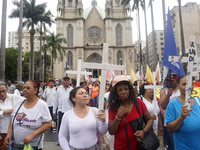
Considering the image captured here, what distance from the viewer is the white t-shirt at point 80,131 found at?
229cm

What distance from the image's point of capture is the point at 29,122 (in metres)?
2.54

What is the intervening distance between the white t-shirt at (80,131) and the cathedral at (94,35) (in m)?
36.5

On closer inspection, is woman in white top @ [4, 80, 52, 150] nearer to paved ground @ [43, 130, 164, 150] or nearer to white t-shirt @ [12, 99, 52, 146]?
white t-shirt @ [12, 99, 52, 146]

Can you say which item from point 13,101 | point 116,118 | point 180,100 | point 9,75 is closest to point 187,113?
point 180,100

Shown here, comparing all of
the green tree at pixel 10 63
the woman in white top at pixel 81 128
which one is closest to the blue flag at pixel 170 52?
the woman in white top at pixel 81 128

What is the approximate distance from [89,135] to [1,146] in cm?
201

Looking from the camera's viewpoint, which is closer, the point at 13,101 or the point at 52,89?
the point at 13,101

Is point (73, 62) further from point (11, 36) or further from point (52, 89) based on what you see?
point (11, 36)

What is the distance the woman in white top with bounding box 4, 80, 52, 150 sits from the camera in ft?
8.33

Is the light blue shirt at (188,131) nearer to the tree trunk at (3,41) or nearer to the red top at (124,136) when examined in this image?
the red top at (124,136)

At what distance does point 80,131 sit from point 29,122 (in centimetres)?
82

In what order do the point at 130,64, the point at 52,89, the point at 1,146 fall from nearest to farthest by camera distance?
the point at 1,146, the point at 52,89, the point at 130,64

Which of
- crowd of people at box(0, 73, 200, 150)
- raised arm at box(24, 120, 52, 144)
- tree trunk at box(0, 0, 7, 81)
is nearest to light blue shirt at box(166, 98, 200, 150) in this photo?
crowd of people at box(0, 73, 200, 150)

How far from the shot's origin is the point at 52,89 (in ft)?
23.8
